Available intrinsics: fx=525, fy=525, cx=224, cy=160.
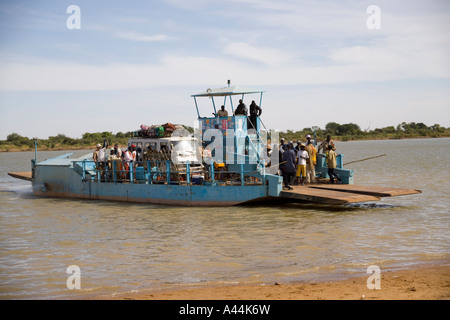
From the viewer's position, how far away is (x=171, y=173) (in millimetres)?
19516

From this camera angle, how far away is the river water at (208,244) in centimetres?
975

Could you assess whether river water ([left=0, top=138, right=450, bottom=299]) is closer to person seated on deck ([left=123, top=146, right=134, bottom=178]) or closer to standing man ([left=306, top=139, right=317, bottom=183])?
standing man ([left=306, top=139, right=317, bottom=183])

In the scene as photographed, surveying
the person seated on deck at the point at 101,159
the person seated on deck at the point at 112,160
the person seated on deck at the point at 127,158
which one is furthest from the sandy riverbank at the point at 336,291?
the person seated on deck at the point at 101,159

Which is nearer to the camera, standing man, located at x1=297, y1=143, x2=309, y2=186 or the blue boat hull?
the blue boat hull

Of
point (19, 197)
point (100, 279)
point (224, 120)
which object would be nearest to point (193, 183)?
point (224, 120)

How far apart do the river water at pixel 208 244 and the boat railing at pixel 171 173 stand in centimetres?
104

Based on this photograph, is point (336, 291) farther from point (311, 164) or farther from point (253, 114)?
point (253, 114)

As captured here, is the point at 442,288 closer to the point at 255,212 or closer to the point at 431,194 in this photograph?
the point at 255,212

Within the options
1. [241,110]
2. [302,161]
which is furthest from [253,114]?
[302,161]

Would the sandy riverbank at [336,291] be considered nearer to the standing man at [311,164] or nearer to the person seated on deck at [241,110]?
the standing man at [311,164]

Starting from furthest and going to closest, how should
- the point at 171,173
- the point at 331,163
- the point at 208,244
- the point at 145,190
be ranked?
the point at 145,190 < the point at 171,173 < the point at 331,163 < the point at 208,244

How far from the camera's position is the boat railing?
18.2 metres

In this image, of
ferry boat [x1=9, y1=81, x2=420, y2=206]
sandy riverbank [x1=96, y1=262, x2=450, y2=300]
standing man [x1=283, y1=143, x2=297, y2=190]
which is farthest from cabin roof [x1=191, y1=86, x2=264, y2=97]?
sandy riverbank [x1=96, y1=262, x2=450, y2=300]

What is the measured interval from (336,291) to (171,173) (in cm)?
1202
